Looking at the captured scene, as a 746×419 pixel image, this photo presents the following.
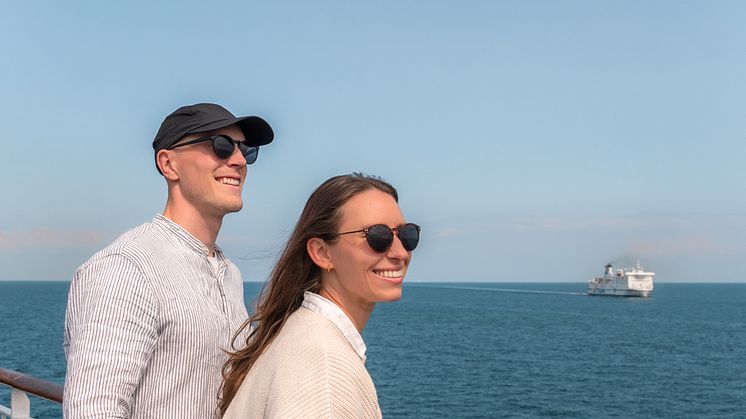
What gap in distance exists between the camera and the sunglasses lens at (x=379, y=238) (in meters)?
1.81

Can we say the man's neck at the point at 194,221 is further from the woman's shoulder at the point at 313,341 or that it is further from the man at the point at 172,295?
the woman's shoulder at the point at 313,341

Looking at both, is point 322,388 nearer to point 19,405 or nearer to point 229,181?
point 229,181

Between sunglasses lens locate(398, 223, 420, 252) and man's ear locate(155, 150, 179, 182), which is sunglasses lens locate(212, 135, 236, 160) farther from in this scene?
sunglasses lens locate(398, 223, 420, 252)

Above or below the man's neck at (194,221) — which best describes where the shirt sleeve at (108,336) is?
below

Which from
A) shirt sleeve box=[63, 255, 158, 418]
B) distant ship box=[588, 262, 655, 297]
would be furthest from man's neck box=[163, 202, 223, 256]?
distant ship box=[588, 262, 655, 297]

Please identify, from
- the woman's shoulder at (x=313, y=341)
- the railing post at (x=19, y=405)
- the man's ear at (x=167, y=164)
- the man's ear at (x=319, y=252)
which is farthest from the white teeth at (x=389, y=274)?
the railing post at (x=19, y=405)

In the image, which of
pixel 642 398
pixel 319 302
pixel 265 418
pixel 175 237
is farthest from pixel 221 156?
pixel 642 398

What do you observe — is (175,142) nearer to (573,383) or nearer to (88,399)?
(88,399)

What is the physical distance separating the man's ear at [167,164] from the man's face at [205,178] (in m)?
0.01

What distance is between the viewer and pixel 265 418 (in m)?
1.57

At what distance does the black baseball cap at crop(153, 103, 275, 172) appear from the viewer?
2.21 m

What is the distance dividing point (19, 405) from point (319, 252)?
230 centimetres

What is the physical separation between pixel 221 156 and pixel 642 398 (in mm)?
41136

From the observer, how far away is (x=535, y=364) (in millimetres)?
49438
